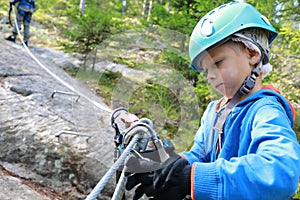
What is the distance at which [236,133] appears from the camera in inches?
45.7

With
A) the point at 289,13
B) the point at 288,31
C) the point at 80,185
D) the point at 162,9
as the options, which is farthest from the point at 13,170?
the point at 289,13

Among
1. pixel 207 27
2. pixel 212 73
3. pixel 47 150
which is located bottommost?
pixel 47 150

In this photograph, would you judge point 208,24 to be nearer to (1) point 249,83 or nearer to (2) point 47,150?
(1) point 249,83

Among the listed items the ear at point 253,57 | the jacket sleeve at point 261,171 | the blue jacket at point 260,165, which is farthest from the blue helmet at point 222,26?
the jacket sleeve at point 261,171

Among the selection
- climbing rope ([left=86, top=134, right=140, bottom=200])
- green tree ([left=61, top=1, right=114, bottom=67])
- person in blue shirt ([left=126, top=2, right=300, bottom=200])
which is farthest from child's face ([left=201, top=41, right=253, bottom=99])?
green tree ([left=61, top=1, right=114, bottom=67])

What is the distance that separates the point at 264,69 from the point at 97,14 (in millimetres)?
6538

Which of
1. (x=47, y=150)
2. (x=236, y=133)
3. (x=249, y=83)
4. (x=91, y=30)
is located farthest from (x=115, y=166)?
(x=91, y=30)

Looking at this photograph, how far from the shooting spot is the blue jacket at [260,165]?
0.79 m

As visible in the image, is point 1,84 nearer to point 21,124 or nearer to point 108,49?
point 21,124

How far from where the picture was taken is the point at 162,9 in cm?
473

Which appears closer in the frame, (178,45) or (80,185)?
(178,45)

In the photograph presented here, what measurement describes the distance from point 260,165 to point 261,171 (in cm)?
2

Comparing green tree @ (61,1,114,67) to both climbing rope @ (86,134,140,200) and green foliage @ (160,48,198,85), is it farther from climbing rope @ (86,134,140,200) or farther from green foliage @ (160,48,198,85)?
climbing rope @ (86,134,140,200)

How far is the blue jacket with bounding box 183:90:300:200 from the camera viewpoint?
0.79m
